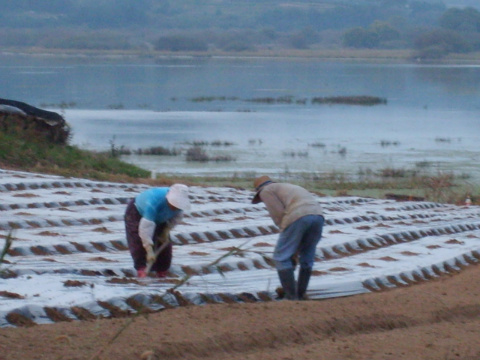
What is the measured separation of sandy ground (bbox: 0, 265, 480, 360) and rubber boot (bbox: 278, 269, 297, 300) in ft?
0.46

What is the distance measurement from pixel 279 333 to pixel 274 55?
371ft

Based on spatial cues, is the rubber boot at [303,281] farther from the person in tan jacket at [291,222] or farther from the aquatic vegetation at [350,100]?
the aquatic vegetation at [350,100]

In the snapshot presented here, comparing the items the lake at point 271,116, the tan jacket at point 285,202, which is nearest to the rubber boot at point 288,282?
the tan jacket at point 285,202

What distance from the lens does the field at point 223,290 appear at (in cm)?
538

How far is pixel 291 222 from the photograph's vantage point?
654 cm

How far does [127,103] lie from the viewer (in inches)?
1924

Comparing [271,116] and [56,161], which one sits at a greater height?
[56,161]

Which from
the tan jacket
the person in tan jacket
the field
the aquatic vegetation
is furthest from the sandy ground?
the aquatic vegetation

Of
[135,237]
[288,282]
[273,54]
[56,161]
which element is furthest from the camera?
[273,54]

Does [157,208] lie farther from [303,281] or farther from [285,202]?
[303,281]

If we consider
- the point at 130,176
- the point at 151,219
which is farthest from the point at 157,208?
the point at 130,176

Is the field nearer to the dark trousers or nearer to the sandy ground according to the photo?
the sandy ground

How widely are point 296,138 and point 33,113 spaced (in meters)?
17.2

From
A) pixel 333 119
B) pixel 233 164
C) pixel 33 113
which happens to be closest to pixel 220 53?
pixel 333 119
